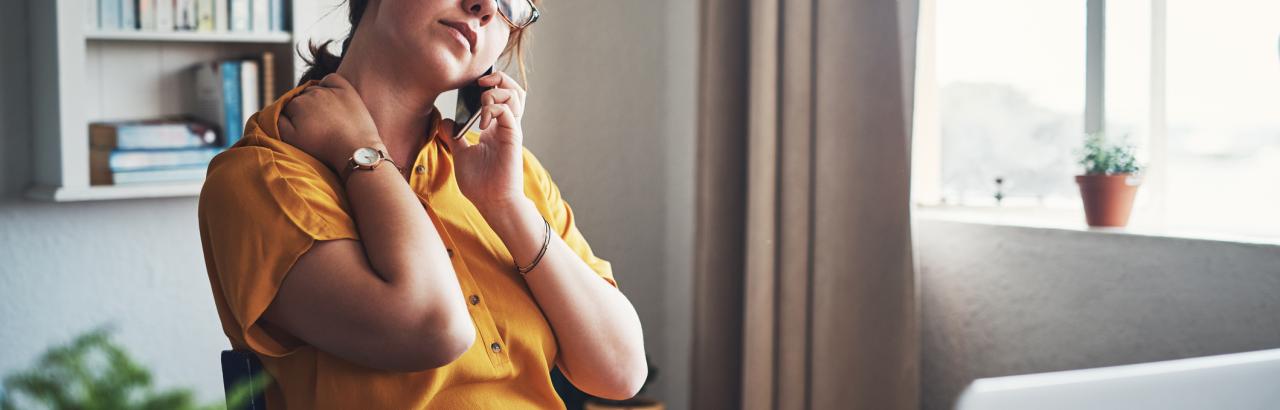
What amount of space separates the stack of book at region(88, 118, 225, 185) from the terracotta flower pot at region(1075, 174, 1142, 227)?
1977 millimetres

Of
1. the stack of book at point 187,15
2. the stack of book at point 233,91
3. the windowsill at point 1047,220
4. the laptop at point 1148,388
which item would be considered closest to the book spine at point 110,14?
the stack of book at point 187,15

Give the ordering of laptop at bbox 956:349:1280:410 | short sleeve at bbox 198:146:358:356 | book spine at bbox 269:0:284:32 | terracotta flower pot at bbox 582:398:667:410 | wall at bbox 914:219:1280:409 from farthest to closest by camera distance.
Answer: terracotta flower pot at bbox 582:398:667:410 → book spine at bbox 269:0:284:32 → wall at bbox 914:219:1280:409 → short sleeve at bbox 198:146:358:356 → laptop at bbox 956:349:1280:410

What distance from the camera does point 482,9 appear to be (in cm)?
110

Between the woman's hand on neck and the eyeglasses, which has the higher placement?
the eyeglasses

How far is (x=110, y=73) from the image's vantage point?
2.32 m

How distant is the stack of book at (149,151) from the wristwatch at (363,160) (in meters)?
1.47

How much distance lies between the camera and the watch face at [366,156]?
1011 mm

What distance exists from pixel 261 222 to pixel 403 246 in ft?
0.45

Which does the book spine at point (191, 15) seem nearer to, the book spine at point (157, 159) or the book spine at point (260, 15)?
the book spine at point (260, 15)

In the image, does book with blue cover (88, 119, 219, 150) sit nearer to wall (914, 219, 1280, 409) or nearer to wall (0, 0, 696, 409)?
wall (0, 0, 696, 409)

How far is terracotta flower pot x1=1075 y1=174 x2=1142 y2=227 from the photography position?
206 centimetres

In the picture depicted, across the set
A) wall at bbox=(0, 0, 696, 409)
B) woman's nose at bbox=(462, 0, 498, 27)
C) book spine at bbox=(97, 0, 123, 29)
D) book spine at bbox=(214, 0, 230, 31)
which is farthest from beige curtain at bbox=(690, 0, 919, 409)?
book spine at bbox=(97, 0, 123, 29)

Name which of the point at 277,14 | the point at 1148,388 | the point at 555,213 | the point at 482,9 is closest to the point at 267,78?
the point at 277,14

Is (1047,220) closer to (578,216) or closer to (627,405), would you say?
(627,405)
